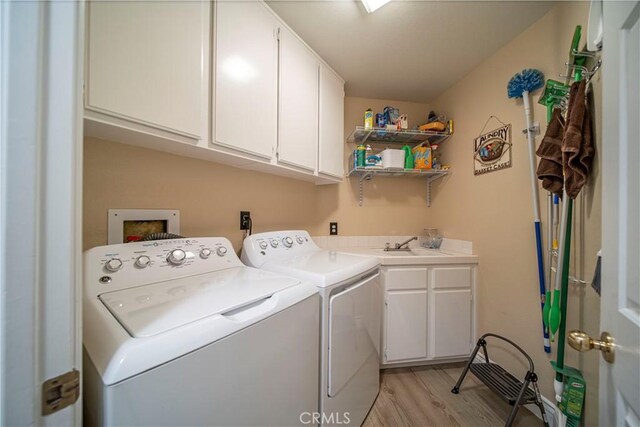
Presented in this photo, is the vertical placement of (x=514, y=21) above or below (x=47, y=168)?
above

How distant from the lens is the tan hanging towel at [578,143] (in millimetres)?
1024

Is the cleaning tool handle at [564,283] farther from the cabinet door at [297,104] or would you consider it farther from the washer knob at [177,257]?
the washer knob at [177,257]

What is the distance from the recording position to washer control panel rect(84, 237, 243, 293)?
2.67ft

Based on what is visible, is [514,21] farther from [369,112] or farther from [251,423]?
[251,423]

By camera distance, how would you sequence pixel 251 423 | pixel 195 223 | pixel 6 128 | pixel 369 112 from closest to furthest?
pixel 6 128
pixel 251 423
pixel 195 223
pixel 369 112

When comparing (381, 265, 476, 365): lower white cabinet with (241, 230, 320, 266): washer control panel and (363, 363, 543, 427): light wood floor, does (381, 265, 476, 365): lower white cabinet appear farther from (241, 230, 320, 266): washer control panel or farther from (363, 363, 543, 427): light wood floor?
(241, 230, 320, 266): washer control panel

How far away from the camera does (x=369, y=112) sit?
2021mm

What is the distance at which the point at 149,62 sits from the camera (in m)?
0.87

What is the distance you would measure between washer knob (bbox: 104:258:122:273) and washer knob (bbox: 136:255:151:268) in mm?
55

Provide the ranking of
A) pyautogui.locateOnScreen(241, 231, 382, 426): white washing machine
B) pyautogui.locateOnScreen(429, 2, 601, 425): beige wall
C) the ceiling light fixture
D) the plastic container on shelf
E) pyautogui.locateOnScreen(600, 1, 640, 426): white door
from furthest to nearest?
the plastic container on shelf
the ceiling light fixture
pyautogui.locateOnScreen(429, 2, 601, 425): beige wall
pyautogui.locateOnScreen(241, 231, 382, 426): white washing machine
pyautogui.locateOnScreen(600, 1, 640, 426): white door

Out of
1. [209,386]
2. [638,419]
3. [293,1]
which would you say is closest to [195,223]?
[209,386]

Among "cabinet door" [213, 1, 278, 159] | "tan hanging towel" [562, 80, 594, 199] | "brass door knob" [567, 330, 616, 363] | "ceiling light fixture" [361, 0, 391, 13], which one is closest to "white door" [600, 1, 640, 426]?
"brass door knob" [567, 330, 616, 363]

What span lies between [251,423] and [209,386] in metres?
0.24

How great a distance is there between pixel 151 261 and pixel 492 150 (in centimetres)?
230
